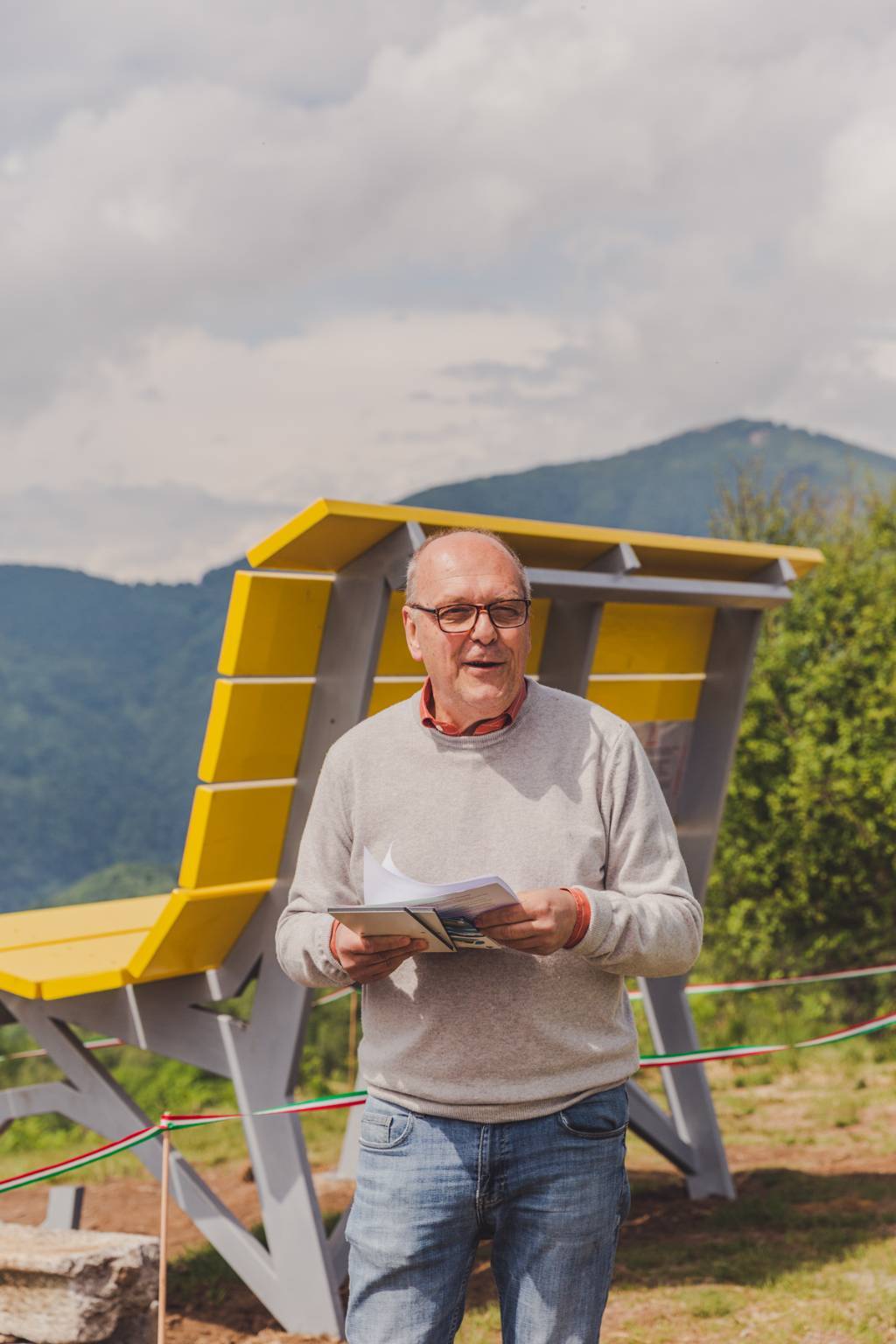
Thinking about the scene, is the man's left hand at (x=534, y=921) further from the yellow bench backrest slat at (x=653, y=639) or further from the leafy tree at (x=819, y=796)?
the leafy tree at (x=819, y=796)

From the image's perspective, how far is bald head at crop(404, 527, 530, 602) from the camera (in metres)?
2.16

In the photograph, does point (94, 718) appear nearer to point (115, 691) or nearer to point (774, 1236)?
point (115, 691)

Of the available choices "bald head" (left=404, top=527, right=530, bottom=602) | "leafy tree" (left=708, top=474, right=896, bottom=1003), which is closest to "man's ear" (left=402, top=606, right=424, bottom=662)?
"bald head" (left=404, top=527, right=530, bottom=602)

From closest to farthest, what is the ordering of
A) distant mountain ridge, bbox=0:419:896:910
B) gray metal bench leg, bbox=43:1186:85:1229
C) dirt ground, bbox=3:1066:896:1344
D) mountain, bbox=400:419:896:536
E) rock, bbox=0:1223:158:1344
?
rock, bbox=0:1223:158:1344, dirt ground, bbox=3:1066:896:1344, gray metal bench leg, bbox=43:1186:85:1229, distant mountain ridge, bbox=0:419:896:910, mountain, bbox=400:419:896:536

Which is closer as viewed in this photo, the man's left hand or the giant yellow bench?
the man's left hand

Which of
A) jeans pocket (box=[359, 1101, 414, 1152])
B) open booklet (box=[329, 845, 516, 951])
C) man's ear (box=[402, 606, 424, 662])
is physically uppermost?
man's ear (box=[402, 606, 424, 662])

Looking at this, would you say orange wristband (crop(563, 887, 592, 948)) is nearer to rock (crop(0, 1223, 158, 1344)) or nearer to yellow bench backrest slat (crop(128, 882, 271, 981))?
yellow bench backrest slat (crop(128, 882, 271, 981))

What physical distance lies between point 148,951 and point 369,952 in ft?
6.26

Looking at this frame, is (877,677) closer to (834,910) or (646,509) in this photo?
(834,910)

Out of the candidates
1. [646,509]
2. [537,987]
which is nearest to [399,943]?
[537,987]

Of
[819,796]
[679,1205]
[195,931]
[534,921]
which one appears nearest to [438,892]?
[534,921]

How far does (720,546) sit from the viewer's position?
4.44 meters

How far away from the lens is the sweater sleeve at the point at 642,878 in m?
2.03

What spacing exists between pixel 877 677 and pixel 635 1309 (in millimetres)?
7124
